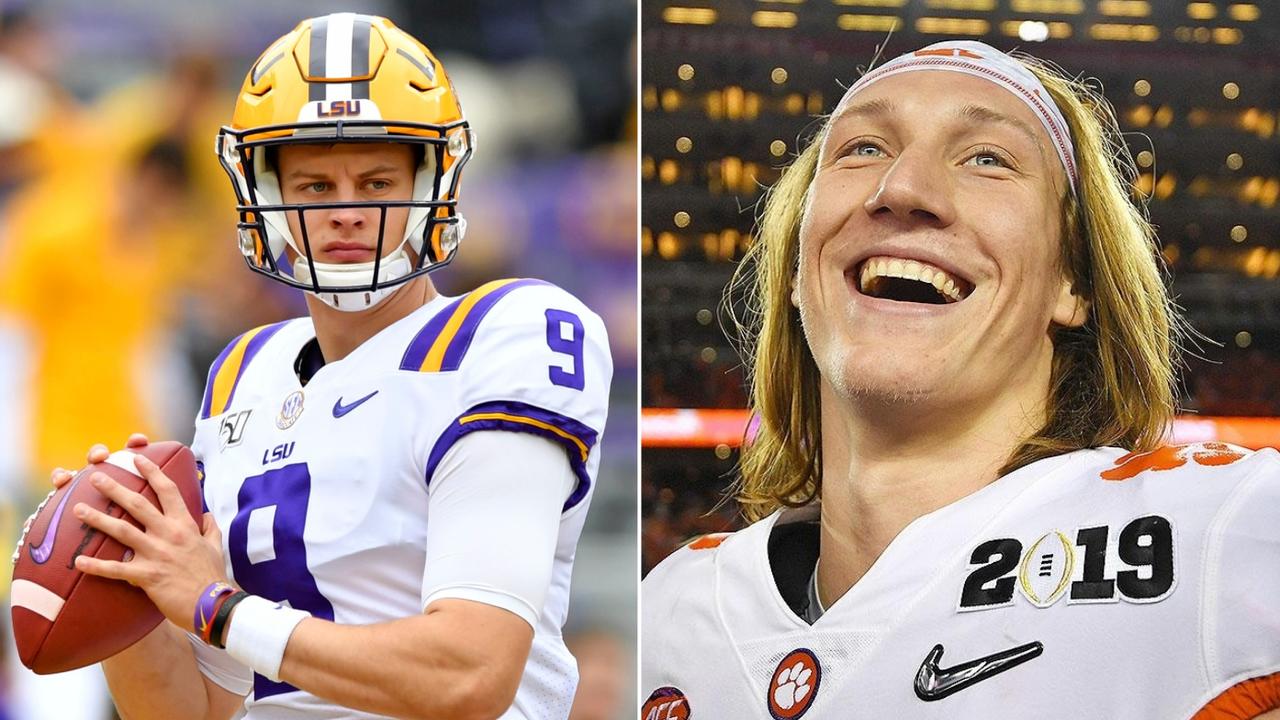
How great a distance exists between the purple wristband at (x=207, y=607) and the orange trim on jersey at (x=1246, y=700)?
1.27m

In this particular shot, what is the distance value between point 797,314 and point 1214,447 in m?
0.64

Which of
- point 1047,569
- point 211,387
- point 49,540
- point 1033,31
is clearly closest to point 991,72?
point 1033,31

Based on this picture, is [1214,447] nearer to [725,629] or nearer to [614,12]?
[725,629]

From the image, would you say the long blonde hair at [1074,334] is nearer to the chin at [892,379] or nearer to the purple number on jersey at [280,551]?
the chin at [892,379]

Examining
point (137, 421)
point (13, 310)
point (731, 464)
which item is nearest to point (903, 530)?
point (731, 464)

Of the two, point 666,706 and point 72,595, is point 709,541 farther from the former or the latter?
point 72,595

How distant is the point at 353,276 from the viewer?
1.73 metres

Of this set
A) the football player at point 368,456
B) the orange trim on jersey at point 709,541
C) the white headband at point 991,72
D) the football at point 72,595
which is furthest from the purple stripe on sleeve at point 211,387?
the white headband at point 991,72

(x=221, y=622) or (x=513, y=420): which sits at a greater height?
(x=513, y=420)

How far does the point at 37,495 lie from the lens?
3090 mm

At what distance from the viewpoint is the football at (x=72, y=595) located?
1614mm

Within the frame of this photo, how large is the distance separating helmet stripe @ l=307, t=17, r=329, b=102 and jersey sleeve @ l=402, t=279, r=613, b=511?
304 mm

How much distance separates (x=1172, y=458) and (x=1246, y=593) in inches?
8.6

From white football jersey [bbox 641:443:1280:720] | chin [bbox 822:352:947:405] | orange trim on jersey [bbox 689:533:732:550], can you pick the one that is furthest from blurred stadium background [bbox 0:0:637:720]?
chin [bbox 822:352:947:405]
